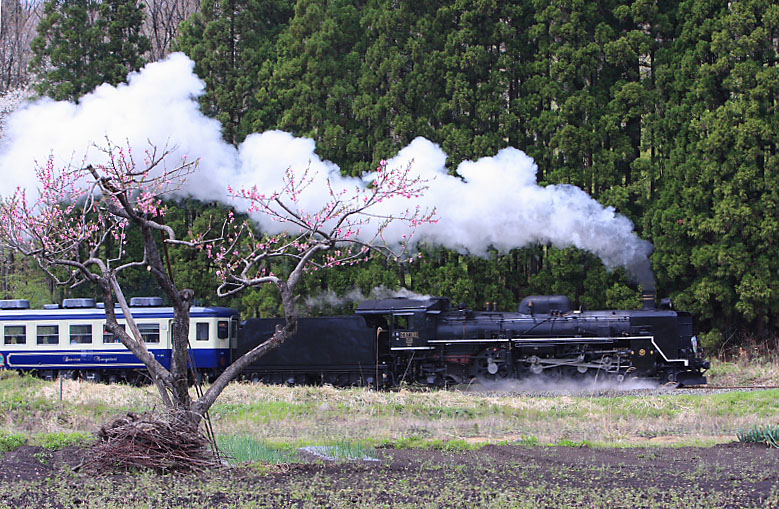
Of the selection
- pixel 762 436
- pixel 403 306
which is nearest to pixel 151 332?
pixel 403 306

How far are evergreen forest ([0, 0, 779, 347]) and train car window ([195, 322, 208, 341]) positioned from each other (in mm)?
4525

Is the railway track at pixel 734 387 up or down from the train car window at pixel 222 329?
down

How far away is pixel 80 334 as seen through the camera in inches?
886

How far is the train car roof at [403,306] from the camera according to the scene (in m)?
20.5

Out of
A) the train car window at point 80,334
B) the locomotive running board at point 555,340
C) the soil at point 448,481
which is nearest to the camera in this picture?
the soil at point 448,481

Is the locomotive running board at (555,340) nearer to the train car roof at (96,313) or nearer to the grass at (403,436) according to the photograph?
the grass at (403,436)

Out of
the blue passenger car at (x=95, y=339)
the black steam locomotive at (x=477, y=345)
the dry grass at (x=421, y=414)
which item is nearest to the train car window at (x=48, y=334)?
the blue passenger car at (x=95, y=339)

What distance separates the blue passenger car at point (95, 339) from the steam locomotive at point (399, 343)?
0.09ft

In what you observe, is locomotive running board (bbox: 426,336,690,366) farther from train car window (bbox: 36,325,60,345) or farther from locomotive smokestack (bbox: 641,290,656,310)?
train car window (bbox: 36,325,60,345)

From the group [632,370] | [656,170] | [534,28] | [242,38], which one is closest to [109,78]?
[242,38]

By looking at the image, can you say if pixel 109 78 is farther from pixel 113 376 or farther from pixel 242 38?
pixel 113 376

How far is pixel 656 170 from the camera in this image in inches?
936

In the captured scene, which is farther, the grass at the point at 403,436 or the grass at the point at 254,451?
the grass at the point at 254,451

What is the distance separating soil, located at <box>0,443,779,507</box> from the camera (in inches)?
279
